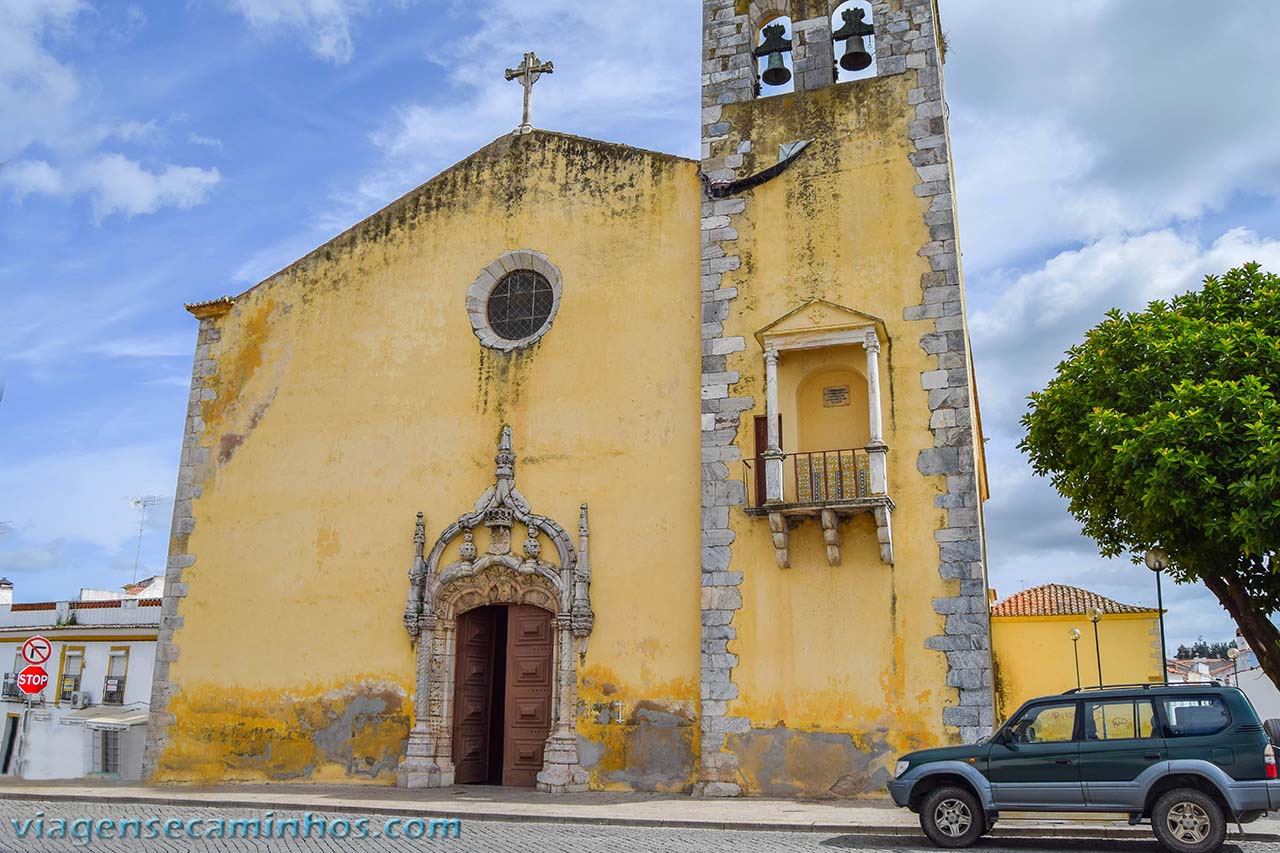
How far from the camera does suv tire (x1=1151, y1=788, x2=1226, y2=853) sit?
314 inches

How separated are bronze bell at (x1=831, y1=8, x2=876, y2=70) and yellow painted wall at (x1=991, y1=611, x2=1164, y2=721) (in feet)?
36.1

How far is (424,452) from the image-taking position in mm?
15078

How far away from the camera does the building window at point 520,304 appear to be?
1520 centimetres

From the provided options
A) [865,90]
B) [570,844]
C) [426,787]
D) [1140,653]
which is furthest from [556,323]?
[1140,653]

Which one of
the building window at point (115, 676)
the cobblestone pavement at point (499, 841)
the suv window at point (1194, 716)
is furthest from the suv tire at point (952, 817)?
the building window at point (115, 676)

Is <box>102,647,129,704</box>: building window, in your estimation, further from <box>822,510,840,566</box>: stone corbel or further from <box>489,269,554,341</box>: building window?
<box>822,510,840,566</box>: stone corbel

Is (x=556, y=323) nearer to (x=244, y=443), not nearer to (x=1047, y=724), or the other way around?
(x=244, y=443)

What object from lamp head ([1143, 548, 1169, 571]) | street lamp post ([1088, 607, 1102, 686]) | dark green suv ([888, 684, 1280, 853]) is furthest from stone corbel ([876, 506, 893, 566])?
street lamp post ([1088, 607, 1102, 686])

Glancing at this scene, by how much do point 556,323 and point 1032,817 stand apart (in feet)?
28.1

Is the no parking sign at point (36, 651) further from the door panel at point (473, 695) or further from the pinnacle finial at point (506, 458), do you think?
the pinnacle finial at point (506, 458)

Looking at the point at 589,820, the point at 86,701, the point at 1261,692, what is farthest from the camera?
the point at 1261,692

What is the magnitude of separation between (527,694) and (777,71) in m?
9.03

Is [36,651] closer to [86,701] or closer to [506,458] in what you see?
[506,458]

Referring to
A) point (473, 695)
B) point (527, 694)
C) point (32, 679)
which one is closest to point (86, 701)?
point (32, 679)
